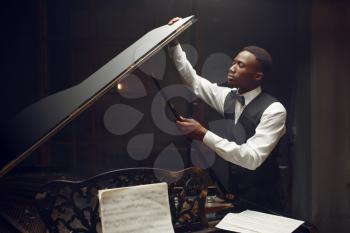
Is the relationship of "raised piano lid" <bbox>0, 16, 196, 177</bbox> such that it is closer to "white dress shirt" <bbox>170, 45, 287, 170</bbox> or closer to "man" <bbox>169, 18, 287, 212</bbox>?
"man" <bbox>169, 18, 287, 212</bbox>

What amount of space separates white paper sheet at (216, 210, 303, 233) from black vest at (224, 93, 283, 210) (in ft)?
0.68

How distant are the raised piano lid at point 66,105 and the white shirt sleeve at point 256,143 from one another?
542 mm

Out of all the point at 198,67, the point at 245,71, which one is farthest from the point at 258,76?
the point at 198,67

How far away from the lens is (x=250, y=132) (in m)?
1.92

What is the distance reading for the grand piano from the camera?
4.41ft

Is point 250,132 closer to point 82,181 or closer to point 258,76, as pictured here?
point 258,76

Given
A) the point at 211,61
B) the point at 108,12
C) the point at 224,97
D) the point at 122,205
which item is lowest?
the point at 122,205

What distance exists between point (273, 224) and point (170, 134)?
1.43 metres

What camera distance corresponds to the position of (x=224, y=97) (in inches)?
83.3

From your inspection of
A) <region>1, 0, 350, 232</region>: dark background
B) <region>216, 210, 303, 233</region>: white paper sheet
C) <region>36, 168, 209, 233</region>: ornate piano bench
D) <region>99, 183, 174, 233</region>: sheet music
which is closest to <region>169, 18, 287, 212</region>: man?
<region>216, 210, 303, 233</region>: white paper sheet

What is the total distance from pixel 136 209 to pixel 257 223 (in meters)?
0.56

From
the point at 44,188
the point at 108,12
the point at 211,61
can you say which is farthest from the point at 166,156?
the point at 44,188

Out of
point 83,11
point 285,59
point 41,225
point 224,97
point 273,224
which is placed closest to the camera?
point 273,224

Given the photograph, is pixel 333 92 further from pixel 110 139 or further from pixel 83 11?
pixel 83 11
